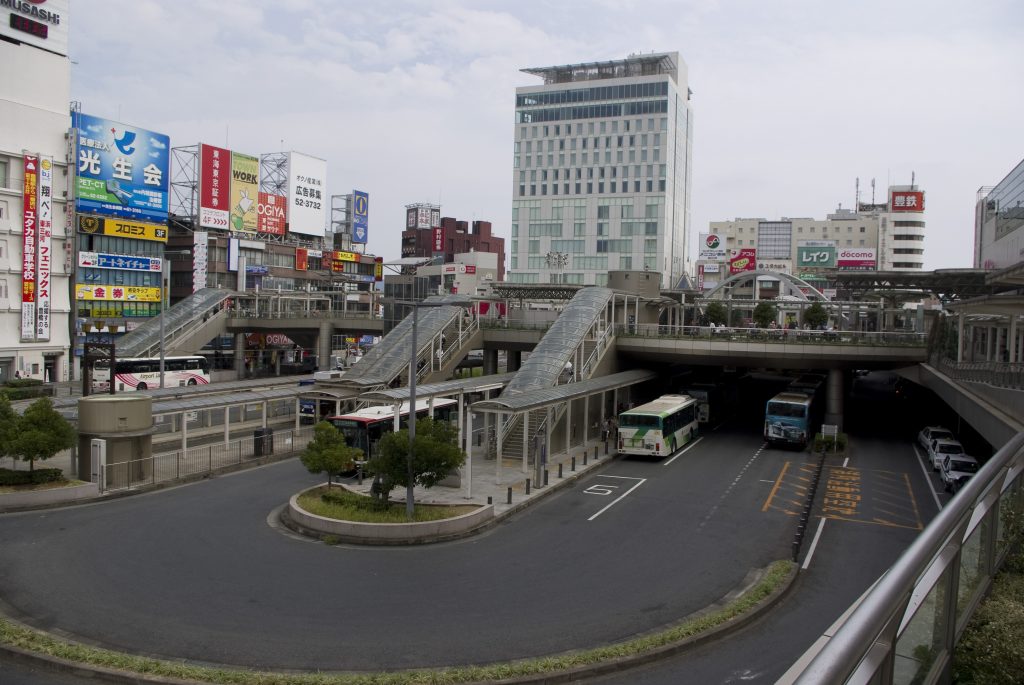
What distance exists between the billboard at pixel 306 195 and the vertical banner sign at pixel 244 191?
5613 mm

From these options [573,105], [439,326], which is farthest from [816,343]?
[573,105]

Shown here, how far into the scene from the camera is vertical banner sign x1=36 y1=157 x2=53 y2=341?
5459cm

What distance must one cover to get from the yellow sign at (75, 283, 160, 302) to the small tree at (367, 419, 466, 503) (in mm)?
51593

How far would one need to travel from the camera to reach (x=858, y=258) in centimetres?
11394

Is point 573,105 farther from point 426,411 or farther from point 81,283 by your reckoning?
point 426,411

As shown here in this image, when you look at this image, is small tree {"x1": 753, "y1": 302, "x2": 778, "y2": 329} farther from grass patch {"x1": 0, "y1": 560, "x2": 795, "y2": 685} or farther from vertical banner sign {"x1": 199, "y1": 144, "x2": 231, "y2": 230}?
vertical banner sign {"x1": 199, "y1": 144, "x2": 231, "y2": 230}

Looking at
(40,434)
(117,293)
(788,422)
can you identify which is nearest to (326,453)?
(40,434)

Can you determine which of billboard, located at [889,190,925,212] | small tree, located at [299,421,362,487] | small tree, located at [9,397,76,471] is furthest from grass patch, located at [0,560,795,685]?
billboard, located at [889,190,925,212]

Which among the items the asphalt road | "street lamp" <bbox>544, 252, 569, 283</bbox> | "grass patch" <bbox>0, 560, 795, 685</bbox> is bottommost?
the asphalt road

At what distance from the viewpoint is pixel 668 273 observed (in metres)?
106

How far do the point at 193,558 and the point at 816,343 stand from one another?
118ft

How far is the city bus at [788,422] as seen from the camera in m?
37.7

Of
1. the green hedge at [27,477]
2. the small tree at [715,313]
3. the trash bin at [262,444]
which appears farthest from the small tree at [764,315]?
the green hedge at [27,477]

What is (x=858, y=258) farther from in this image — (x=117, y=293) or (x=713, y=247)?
(x=117, y=293)
